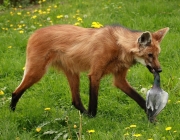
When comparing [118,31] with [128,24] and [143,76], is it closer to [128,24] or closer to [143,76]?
[143,76]

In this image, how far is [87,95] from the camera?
546 cm

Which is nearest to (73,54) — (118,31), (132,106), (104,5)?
(118,31)

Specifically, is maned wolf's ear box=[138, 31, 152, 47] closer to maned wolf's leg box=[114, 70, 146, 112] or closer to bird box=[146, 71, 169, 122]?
bird box=[146, 71, 169, 122]

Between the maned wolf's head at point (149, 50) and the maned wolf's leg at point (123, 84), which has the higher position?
the maned wolf's head at point (149, 50)

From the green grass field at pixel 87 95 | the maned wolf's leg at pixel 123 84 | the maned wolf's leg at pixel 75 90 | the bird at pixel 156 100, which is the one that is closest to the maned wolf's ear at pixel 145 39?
the bird at pixel 156 100

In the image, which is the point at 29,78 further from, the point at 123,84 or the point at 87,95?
the point at 123,84

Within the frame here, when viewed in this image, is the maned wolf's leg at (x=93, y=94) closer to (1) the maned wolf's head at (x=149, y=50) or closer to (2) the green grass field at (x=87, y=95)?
(2) the green grass field at (x=87, y=95)

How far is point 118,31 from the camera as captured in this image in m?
4.93

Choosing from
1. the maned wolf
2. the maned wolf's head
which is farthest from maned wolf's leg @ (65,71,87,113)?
the maned wolf's head

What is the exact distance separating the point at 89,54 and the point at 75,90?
56 cm

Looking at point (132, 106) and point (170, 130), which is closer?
point (170, 130)

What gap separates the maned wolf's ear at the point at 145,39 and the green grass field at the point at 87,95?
860 mm

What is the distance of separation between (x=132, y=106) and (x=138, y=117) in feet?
1.03

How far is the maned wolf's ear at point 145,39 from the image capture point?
4418 mm
